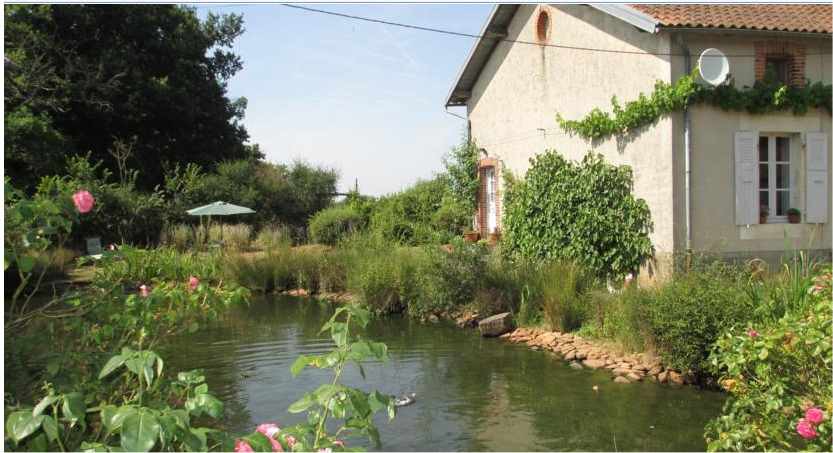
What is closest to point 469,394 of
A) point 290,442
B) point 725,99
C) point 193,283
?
point 193,283

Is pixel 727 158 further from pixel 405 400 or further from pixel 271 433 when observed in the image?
pixel 271 433

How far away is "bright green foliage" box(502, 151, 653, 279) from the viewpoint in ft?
35.8

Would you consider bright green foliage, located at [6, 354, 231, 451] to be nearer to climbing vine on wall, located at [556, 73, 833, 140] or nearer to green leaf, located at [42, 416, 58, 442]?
green leaf, located at [42, 416, 58, 442]

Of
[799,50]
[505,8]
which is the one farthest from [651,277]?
[505,8]

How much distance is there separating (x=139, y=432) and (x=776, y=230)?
35.4 ft

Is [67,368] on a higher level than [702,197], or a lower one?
lower

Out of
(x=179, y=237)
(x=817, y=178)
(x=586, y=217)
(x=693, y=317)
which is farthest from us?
(x=179, y=237)

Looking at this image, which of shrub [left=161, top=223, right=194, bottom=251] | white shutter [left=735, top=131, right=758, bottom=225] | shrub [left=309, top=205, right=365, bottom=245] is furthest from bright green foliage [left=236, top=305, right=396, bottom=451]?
shrub [left=309, top=205, right=365, bottom=245]

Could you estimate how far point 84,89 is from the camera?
22.7 m

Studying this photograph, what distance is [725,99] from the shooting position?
10.2 metres

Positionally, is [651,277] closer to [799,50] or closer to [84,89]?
[799,50]

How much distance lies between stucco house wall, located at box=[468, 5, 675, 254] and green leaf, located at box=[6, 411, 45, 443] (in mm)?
9541

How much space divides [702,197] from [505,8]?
637 cm

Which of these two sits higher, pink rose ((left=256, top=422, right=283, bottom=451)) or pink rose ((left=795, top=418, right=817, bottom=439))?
pink rose ((left=256, top=422, right=283, bottom=451))
